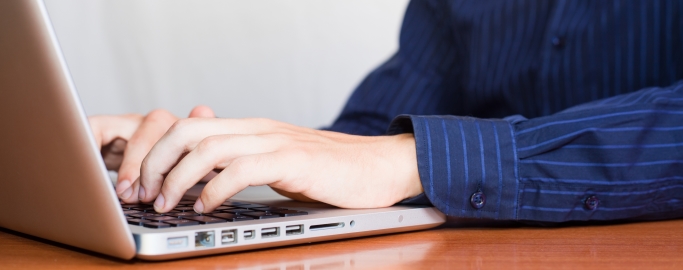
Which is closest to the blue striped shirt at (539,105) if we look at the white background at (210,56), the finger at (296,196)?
the finger at (296,196)

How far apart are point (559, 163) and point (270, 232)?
0.39 metres

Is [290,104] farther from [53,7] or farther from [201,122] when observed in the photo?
[201,122]

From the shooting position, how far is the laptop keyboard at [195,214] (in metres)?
0.59

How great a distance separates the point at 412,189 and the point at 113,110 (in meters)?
2.47

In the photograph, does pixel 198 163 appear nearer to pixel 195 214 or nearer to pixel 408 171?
pixel 195 214

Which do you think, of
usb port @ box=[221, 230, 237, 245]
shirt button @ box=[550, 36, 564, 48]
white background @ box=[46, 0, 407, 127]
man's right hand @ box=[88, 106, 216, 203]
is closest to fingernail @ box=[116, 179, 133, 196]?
man's right hand @ box=[88, 106, 216, 203]

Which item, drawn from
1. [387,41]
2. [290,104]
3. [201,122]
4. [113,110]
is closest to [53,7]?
[113,110]

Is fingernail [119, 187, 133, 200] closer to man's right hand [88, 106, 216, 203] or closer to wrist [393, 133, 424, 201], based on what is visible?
man's right hand [88, 106, 216, 203]

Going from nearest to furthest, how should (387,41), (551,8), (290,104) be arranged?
1. (551,8)
2. (387,41)
3. (290,104)

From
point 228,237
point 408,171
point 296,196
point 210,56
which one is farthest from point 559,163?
point 210,56

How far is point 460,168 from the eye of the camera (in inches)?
30.2

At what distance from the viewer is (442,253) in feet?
1.99

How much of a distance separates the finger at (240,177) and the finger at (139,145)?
0.73ft

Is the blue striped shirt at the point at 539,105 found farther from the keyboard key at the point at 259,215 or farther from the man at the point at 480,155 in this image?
the keyboard key at the point at 259,215
